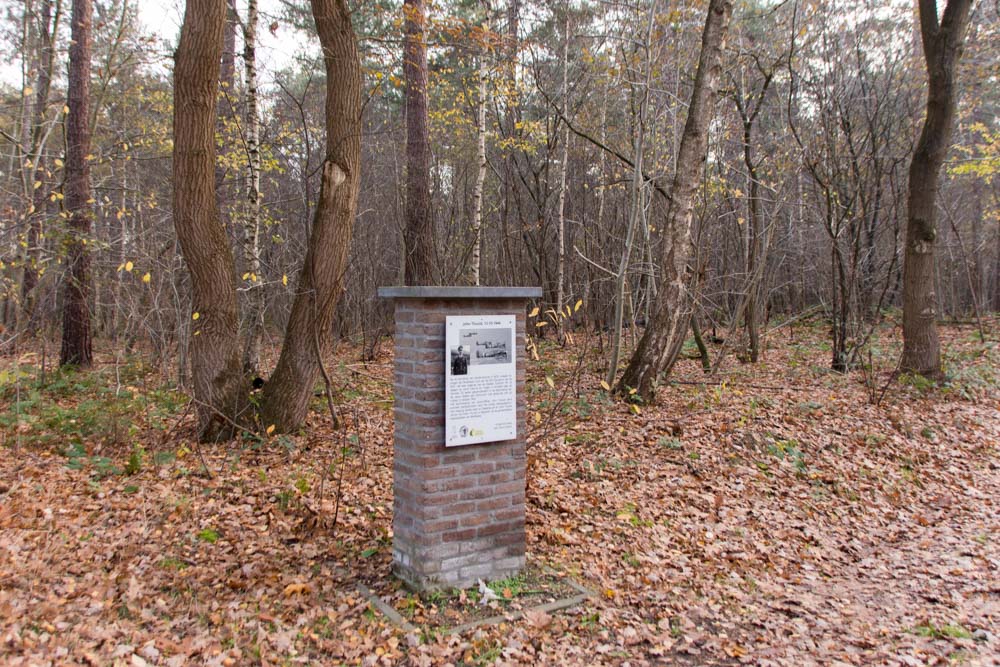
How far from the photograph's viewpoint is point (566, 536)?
507 cm

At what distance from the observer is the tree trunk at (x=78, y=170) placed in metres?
10.8

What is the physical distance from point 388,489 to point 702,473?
3.17 metres

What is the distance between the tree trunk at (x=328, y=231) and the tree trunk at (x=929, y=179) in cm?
868

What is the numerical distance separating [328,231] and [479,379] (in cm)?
388

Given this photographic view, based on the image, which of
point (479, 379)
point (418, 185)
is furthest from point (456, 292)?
point (418, 185)

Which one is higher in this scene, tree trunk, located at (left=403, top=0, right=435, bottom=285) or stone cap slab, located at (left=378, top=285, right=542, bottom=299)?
tree trunk, located at (left=403, top=0, right=435, bottom=285)

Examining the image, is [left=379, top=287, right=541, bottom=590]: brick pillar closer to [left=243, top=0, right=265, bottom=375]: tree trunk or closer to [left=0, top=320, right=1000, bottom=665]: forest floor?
[left=0, top=320, right=1000, bottom=665]: forest floor

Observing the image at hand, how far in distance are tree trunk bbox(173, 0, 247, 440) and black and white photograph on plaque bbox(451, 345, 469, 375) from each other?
3.65m

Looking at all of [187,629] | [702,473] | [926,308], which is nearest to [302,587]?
[187,629]

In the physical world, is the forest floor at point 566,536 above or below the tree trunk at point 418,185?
below

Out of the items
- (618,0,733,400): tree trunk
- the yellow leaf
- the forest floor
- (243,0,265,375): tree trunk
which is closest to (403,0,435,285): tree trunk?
the forest floor

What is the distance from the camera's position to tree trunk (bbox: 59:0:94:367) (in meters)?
10.8

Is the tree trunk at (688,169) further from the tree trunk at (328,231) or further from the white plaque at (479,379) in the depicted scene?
the white plaque at (479,379)

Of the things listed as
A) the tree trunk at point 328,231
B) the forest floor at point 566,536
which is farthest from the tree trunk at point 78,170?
the tree trunk at point 328,231
